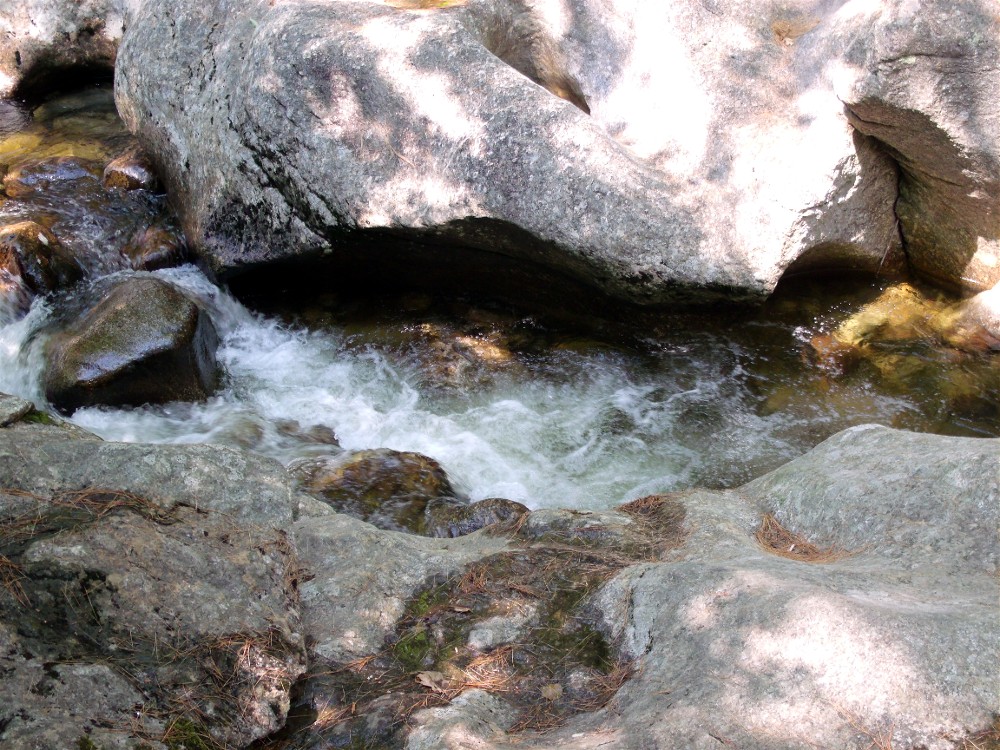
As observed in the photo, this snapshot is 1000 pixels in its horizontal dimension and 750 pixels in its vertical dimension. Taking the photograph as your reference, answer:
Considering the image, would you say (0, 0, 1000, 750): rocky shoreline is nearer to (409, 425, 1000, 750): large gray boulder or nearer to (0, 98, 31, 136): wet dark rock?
(409, 425, 1000, 750): large gray boulder

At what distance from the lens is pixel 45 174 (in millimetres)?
7766

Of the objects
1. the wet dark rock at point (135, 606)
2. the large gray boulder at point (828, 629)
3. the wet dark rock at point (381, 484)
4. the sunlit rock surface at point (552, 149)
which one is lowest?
the wet dark rock at point (381, 484)

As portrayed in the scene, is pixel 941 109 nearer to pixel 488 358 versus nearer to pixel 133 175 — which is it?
pixel 488 358

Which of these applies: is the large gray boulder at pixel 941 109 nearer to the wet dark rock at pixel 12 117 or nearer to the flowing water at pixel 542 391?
the flowing water at pixel 542 391

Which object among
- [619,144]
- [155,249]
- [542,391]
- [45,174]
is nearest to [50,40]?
[45,174]

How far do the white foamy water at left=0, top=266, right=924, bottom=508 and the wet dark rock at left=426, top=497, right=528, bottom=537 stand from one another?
618 mm

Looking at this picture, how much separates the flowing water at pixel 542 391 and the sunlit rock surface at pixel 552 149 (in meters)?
0.56

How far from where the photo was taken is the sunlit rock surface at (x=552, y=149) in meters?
5.39

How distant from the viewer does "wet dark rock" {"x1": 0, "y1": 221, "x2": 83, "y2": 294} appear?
643 cm

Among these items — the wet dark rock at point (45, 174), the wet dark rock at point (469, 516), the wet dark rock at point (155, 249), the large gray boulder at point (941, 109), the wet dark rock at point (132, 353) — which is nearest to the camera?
the wet dark rock at point (469, 516)

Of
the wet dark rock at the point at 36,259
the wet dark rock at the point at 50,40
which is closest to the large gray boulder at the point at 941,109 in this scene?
the wet dark rock at the point at 36,259

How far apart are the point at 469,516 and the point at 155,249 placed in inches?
168

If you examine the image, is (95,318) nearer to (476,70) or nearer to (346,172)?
(346,172)

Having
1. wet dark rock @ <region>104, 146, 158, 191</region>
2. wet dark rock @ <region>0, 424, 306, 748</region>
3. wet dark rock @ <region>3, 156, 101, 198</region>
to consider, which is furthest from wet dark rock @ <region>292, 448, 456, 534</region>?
wet dark rock @ <region>3, 156, 101, 198</region>
